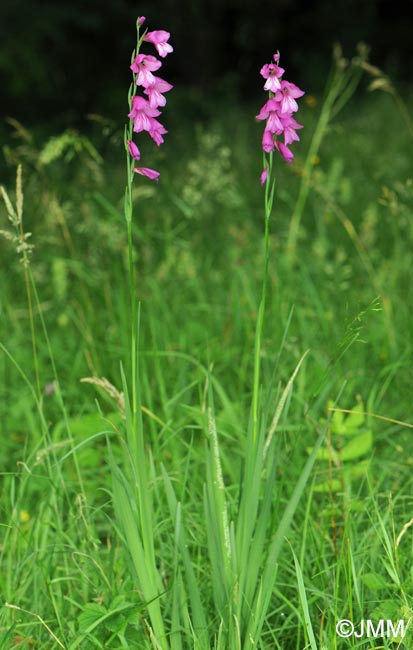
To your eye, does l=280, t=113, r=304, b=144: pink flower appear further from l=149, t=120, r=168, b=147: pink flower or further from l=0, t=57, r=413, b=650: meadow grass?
l=0, t=57, r=413, b=650: meadow grass

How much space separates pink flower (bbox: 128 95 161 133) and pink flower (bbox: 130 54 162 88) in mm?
26

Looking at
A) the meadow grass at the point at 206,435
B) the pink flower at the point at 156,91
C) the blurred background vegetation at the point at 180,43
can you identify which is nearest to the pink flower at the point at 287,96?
the pink flower at the point at 156,91

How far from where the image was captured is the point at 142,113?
1.37 metres

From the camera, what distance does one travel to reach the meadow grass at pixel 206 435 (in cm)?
156

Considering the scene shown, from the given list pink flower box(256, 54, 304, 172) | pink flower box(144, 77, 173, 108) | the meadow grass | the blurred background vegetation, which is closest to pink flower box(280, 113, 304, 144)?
pink flower box(256, 54, 304, 172)

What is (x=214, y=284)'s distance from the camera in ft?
12.4

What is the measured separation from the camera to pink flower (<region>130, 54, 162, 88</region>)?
135cm

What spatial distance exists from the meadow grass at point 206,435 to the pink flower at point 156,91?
1.45ft

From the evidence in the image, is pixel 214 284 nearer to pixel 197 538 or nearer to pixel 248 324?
pixel 248 324

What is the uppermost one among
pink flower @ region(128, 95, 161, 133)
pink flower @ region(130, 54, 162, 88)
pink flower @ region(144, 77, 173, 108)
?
pink flower @ region(130, 54, 162, 88)

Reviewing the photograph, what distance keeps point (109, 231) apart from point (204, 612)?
5.62 ft

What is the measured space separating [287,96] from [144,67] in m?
0.24

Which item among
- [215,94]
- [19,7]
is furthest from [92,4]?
[215,94]

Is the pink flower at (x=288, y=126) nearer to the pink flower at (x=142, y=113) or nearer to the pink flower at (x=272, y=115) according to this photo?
the pink flower at (x=272, y=115)
